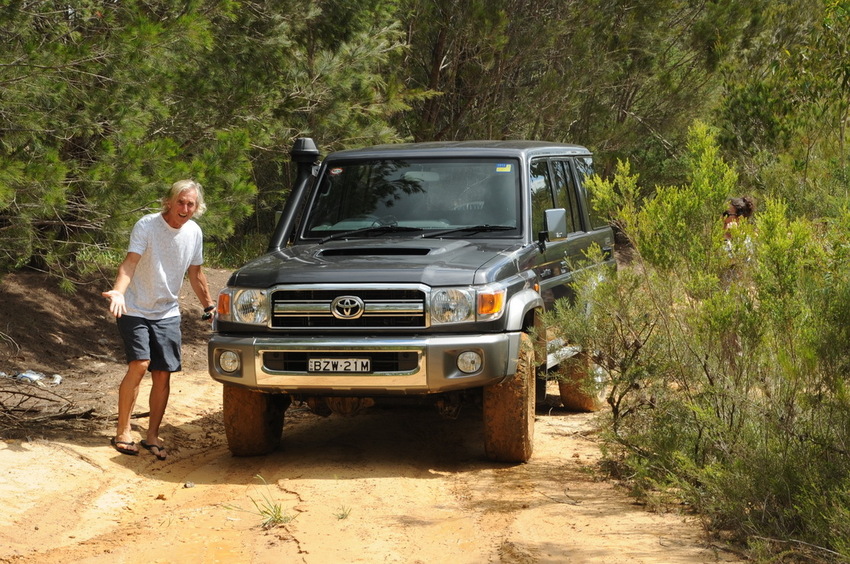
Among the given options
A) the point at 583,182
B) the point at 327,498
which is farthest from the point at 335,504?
the point at 583,182

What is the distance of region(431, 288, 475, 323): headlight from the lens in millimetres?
6391

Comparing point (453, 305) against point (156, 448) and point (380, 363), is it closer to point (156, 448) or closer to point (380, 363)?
point (380, 363)

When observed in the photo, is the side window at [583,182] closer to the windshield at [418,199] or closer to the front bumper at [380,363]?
the windshield at [418,199]

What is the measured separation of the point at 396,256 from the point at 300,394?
103 centimetres

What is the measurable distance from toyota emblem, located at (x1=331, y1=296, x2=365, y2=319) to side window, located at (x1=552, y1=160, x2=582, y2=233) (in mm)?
2280

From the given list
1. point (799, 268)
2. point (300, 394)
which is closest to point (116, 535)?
point (300, 394)

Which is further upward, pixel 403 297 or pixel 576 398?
pixel 403 297

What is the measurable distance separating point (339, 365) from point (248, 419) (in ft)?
3.07

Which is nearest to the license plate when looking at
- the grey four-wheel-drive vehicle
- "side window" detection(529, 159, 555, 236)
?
the grey four-wheel-drive vehicle

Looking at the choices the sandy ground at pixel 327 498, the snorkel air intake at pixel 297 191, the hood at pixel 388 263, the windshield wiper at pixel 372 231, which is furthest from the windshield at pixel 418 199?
the sandy ground at pixel 327 498

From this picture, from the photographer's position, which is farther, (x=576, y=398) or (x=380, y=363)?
(x=576, y=398)

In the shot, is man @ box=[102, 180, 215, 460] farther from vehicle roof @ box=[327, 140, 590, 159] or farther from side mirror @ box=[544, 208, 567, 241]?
side mirror @ box=[544, 208, 567, 241]

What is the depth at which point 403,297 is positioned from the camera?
6.42 meters

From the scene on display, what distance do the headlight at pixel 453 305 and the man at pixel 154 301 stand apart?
1772mm
